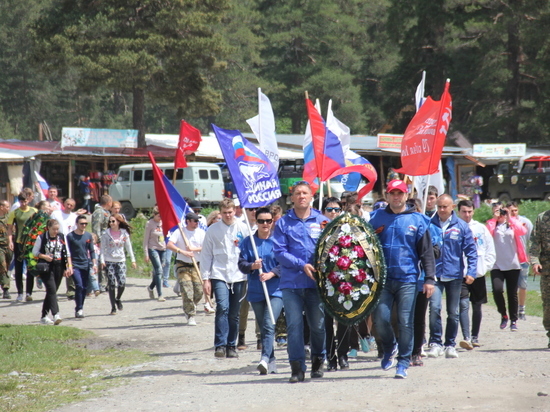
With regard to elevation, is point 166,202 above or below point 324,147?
below

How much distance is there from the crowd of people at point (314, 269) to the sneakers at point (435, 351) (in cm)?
1

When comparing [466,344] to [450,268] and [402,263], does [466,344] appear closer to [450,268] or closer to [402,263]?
[450,268]

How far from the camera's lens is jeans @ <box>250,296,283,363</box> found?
8375 millimetres

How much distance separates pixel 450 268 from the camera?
9.19 metres

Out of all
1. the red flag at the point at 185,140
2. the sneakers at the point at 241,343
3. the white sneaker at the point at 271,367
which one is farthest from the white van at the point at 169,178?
the white sneaker at the point at 271,367

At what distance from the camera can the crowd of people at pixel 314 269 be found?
7891 mm

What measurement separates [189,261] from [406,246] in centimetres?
521

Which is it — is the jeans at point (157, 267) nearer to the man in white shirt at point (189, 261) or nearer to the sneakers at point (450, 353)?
the man in white shirt at point (189, 261)

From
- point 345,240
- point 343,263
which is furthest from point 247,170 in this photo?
point 343,263

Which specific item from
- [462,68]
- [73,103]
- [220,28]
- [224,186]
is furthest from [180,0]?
[73,103]

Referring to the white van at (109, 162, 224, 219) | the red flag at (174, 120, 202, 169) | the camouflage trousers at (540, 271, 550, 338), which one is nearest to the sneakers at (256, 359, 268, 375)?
the camouflage trousers at (540, 271, 550, 338)

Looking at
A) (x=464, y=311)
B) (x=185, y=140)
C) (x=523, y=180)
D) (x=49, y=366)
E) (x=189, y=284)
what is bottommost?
(x=49, y=366)

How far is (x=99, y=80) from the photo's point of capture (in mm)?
38812

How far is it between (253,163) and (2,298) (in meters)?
8.22
